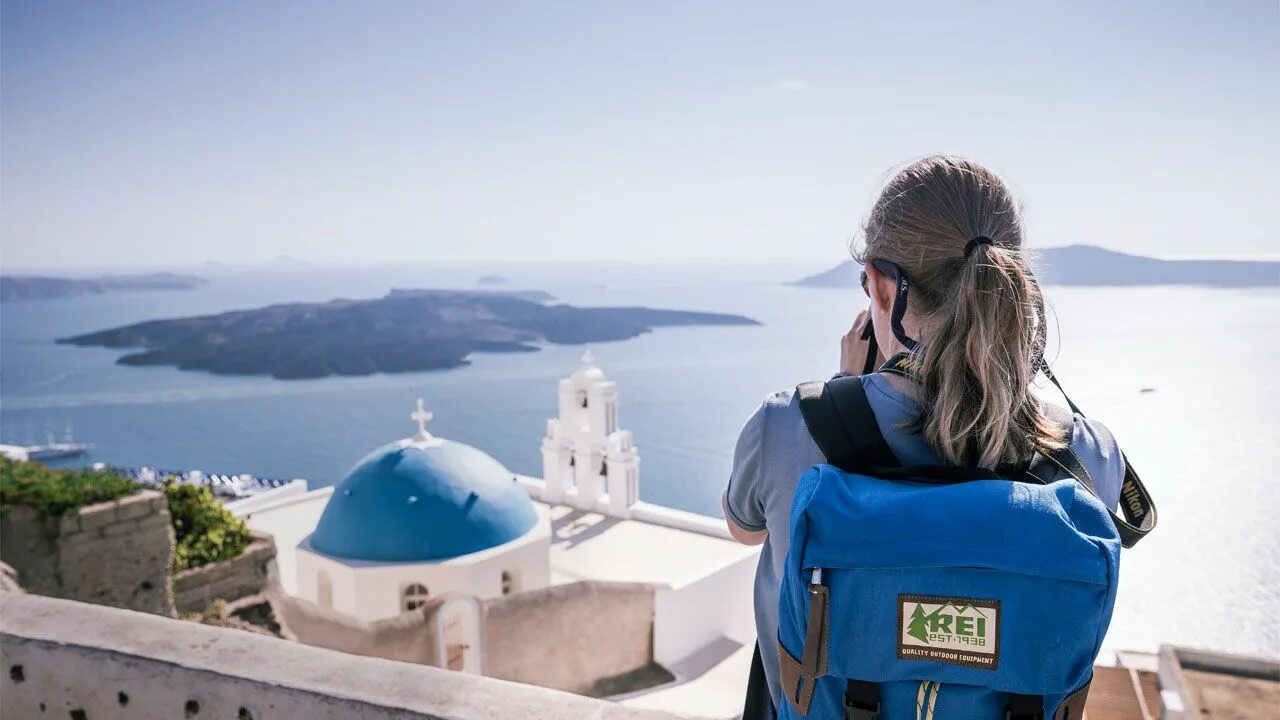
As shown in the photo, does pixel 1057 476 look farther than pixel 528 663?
No

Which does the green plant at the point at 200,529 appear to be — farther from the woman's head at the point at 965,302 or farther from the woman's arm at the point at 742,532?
the woman's head at the point at 965,302

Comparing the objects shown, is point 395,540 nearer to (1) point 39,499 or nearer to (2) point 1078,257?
(1) point 39,499

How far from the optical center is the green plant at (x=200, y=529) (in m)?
6.91

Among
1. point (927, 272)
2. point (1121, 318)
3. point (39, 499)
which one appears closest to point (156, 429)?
point (39, 499)

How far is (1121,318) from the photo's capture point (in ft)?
22.4

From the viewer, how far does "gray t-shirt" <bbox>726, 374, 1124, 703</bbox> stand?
961mm

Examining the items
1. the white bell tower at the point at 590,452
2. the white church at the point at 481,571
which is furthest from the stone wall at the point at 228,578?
the white bell tower at the point at 590,452

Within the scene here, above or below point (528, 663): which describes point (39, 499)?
above

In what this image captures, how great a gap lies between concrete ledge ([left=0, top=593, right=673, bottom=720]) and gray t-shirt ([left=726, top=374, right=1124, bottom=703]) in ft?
1.86

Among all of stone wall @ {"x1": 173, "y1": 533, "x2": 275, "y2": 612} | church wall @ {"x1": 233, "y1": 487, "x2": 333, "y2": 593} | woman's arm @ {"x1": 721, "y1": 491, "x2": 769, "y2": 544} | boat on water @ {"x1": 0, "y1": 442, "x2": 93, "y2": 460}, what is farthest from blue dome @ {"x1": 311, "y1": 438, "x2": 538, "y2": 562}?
boat on water @ {"x1": 0, "y1": 442, "x2": 93, "y2": 460}

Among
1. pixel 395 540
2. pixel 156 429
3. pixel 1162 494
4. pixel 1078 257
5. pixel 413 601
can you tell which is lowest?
pixel 156 429

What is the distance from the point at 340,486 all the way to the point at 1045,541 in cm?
950

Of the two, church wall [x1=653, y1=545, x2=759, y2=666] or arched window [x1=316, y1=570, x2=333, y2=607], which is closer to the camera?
arched window [x1=316, y1=570, x2=333, y2=607]

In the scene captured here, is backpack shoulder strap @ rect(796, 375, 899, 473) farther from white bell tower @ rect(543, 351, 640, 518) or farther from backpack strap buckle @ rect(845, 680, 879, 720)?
white bell tower @ rect(543, 351, 640, 518)
